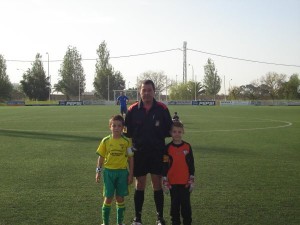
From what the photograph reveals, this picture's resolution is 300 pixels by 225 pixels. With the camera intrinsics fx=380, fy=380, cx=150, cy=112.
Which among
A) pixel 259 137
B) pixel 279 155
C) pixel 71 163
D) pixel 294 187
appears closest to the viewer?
pixel 294 187

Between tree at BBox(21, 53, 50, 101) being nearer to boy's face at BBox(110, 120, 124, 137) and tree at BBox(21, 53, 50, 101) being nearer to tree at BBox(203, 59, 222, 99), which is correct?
tree at BBox(203, 59, 222, 99)

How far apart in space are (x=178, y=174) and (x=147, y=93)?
1.19 m

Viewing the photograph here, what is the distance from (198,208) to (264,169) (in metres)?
3.33

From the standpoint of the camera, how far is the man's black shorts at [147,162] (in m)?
5.32

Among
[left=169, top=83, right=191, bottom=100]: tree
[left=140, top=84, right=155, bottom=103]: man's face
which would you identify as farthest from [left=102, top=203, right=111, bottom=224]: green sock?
[left=169, top=83, right=191, bottom=100]: tree

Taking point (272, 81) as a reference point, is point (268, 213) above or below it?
below

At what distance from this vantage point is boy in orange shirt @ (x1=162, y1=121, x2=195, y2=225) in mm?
4949

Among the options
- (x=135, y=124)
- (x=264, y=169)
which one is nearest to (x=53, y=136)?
(x=264, y=169)

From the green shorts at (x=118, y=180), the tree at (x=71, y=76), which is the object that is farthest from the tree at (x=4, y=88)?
the green shorts at (x=118, y=180)

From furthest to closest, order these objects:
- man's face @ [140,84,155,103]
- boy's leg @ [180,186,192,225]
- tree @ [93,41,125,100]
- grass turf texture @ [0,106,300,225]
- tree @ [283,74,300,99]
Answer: tree @ [93,41,125,100] → tree @ [283,74,300,99] → grass turf texture @ [0,106,300,225] → man's face @ [140,84,155,103] → boy's leg @ [180,186,192,225]

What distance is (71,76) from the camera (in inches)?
3639

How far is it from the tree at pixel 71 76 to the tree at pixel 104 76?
4.98 m

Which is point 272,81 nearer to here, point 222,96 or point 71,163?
point 222,96

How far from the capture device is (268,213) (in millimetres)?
5484
